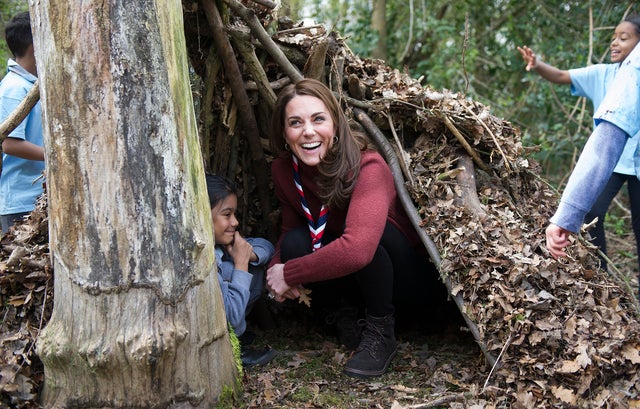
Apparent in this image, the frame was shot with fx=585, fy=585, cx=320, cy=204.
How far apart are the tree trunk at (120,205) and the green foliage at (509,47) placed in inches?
206

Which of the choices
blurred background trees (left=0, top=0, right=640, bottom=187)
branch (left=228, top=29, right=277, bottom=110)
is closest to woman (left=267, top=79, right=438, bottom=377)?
branch (left=228, top=29, right=277, bottom=110)

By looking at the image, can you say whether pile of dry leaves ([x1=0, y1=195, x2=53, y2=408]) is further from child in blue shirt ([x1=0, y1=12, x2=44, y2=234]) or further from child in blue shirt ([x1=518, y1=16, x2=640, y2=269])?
child in blue shirt ([x1=518, y1=16, x2=640, y2=269])

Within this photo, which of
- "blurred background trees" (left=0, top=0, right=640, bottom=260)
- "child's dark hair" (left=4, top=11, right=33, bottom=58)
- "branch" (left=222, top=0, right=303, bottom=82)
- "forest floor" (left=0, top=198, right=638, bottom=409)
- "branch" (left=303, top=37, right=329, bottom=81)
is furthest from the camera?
"blurred background trees" (left=0, top=0, right=640, bottom=260)

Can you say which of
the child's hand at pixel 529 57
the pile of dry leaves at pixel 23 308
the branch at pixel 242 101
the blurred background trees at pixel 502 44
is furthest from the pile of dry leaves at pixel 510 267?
the blurred background trees at pixel 502 44

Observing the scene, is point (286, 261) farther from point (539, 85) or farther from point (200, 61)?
point (539, 85)

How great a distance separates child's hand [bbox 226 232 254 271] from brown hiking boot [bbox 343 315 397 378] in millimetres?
812

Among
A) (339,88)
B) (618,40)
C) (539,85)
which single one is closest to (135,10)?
(339,88)

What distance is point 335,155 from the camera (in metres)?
3.28

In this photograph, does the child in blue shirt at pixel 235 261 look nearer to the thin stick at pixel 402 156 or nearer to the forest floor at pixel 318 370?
the forest floor at pixel 318 370

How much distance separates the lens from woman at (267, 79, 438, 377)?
124 inches

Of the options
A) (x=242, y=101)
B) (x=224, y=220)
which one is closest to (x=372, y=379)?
(x=224, y=220)

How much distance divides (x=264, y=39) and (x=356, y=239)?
153 cm

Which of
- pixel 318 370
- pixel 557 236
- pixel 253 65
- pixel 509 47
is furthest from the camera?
pixel 509 47

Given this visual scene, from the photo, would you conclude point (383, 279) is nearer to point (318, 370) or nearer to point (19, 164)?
point (318, 370)
